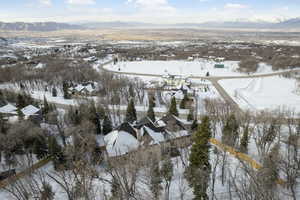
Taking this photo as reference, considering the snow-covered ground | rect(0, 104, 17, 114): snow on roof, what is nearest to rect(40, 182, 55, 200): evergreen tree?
rect(0, 104, 17, 114): snow on roof

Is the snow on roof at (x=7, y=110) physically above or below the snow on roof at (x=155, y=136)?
above

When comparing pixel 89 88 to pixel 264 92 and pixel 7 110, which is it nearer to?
pixel 7 110

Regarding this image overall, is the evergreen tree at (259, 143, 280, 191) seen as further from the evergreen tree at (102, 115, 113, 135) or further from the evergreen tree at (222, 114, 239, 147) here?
the evergreen tree at (102, 115, 113, 135)

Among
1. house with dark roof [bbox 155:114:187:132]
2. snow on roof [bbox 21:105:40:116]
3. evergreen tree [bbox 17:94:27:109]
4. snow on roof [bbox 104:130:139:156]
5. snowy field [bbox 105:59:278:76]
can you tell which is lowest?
snow on roof [bbox 104:130:139:156]

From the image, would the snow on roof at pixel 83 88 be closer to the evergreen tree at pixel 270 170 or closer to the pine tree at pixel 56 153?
the pine tree at pixel 56 153

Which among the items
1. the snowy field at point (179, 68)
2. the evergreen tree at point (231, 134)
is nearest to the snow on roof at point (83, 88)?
the snowy field at point (179, 68)
